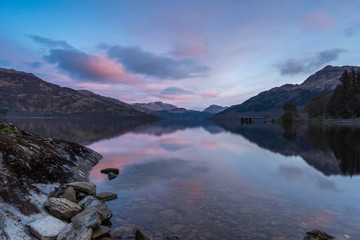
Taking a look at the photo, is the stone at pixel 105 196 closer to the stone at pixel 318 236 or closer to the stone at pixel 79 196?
the stone at pixel 79 196

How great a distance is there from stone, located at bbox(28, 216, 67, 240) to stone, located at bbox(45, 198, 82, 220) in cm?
110

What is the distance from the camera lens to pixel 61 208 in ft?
37.0

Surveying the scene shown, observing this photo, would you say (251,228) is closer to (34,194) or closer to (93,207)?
(93,207)

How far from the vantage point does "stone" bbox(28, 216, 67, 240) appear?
8844 millimetres

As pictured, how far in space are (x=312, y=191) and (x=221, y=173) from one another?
9.01 m

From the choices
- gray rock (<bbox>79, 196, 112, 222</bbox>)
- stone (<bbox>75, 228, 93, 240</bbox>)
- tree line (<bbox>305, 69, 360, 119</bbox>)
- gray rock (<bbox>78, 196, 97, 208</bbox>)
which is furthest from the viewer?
tree line (<bbox>305, 69, 360, 119</bbox>)

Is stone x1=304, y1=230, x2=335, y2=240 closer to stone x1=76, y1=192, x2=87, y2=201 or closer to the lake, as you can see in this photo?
the lake

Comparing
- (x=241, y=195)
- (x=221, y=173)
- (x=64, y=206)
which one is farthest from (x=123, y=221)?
(x=221, y=173)

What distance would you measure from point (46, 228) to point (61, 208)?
2097mm

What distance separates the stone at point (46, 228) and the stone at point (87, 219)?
680 mm

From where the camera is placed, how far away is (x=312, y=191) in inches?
683

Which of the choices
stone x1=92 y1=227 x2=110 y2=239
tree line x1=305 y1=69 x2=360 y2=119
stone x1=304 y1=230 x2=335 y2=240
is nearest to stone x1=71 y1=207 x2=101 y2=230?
stone x1=92 y1=227 x2=110 y2=239

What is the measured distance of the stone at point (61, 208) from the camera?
11102 mm

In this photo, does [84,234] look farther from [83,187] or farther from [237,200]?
[237,200]
